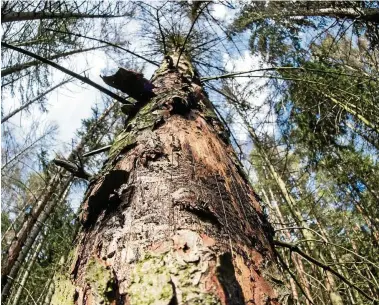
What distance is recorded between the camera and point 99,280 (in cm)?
79

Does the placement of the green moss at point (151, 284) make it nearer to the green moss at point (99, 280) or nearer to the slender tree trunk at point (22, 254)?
the green moss at point (99, 280)

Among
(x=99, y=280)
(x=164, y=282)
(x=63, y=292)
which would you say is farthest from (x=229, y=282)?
(x=63, y=292)

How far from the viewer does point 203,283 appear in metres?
0.75

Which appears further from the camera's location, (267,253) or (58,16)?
(58,16)

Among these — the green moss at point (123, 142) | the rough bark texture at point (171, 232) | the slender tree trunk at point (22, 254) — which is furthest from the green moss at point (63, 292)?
the slender tree trunk at point (22, 254)

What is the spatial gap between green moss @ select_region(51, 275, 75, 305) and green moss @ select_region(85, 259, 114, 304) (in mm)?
75

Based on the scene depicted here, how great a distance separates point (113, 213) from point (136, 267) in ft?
0.81

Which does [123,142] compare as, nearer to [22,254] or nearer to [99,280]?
[99,280]

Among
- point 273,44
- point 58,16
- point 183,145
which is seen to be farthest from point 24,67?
point 183,145

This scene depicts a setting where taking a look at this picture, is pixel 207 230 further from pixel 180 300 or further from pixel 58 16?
pixel 58 16

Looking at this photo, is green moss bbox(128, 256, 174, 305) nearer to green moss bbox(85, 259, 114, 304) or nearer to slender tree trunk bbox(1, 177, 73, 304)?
green moss bbox(85, 259, 114, 304)

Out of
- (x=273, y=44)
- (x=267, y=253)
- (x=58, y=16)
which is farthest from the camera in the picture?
(x=273, y=44)

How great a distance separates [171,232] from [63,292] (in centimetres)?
32

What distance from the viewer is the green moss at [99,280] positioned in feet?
2.52
